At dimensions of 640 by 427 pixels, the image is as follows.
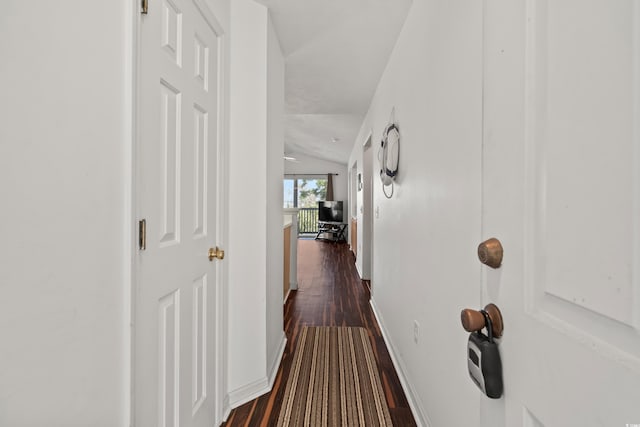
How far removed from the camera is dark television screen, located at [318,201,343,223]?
930 cm

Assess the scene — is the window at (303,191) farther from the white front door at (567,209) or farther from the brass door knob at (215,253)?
the white front door at (567,209)

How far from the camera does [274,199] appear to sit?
197 centimetres

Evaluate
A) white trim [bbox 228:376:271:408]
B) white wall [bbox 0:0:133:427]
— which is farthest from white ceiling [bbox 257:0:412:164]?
white trim [bbox 228:376:271:408]

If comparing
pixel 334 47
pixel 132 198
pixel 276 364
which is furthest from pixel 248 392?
pixel 334 47

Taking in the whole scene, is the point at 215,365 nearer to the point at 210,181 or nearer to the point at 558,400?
the point at 210,181

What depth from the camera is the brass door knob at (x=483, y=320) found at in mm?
539

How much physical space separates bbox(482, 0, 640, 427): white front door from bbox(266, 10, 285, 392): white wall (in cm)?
135

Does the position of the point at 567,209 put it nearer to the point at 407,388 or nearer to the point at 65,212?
the point at 65,212

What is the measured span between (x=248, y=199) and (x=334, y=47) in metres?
1.39

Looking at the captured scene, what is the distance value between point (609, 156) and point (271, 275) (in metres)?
1.71

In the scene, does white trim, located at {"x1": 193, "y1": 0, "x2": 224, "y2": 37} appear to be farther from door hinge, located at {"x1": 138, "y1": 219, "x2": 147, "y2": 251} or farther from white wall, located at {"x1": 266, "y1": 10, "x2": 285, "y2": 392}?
door hinge, located at {"x1": 138, "y1": 219, "x2": 147, "y2": 251}

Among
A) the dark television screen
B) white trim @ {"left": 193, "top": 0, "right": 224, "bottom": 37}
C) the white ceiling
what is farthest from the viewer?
the dark television screen

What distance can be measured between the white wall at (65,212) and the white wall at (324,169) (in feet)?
30.7

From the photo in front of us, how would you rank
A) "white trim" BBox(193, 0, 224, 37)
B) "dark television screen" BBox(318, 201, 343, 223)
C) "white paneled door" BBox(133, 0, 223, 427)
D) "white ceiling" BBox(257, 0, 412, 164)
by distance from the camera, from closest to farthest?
"white paneled door" BBox(133, 0, 223, 427), "white trim" BBox(193, 0, 224, 37), "white ceiling" BBox(257, 0, 412, 164), "dark television screen" BBox(318, 201, 343, 223)
